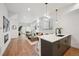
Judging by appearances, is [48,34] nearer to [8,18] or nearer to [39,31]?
[39,31]

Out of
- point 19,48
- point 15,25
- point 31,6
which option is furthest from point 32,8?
point 19,48

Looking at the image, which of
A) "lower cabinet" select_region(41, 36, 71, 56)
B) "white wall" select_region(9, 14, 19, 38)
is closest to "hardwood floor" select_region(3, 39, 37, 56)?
"white wall" select_region(9, 14, 19, 38)

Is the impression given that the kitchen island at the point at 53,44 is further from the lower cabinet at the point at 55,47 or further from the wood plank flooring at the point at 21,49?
the wood plank flooring at the point at 21,49

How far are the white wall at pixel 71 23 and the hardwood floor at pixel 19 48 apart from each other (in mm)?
807

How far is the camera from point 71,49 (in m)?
1.82

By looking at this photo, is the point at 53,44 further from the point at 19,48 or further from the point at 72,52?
the point at 19,48

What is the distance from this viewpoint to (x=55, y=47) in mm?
1784

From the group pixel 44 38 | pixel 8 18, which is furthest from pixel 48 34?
pixel 8 18

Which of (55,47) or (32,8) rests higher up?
(32,8)

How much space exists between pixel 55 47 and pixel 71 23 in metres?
A: 0.60

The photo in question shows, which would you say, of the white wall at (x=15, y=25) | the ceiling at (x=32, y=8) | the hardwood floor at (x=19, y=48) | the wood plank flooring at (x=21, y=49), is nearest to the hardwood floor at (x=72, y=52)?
the wood plank flooring at (x=21, y=49)

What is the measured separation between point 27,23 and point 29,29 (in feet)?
0.42

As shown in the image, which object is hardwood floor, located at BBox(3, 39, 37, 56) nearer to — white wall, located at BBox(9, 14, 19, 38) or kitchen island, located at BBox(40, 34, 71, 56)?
white wall, located at BBox(9, 14, 19, 38)

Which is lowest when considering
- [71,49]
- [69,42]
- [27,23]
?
[71,49]
